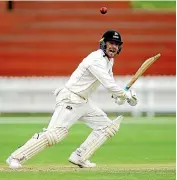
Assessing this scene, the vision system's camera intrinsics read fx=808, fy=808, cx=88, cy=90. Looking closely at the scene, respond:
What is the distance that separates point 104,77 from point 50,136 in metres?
0.88

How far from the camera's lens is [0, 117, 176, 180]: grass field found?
27.5ft

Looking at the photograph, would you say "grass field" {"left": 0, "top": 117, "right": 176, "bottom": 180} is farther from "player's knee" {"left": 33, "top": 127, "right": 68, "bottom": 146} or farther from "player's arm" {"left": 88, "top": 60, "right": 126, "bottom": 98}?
"player's arm" {"left": 88, "top": 60, "right": 126, "bottom": 98}

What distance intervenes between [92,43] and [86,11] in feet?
4.23

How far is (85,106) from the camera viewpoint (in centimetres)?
923

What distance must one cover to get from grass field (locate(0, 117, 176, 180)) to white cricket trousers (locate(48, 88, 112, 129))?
52cm

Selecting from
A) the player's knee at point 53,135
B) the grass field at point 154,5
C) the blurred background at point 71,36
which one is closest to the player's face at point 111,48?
the player's knee at point 53,135

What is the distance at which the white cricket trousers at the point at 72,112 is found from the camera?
29.8ft

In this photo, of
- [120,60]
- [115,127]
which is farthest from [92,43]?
[115,127]

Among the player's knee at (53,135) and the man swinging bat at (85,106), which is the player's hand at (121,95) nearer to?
the man swinging bat at (85,106)

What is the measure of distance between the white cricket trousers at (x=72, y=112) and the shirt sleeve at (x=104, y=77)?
39 centimetres

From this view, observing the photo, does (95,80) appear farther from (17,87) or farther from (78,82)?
(17,87)

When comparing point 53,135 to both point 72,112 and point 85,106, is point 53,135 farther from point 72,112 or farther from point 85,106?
point 85,106

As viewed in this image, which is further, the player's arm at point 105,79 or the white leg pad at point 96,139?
the white leg pad at point 96,139

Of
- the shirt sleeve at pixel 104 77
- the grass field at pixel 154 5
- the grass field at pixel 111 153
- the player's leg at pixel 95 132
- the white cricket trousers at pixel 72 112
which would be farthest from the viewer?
the grass field at pixel 154 5
